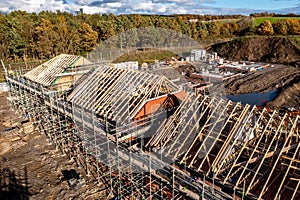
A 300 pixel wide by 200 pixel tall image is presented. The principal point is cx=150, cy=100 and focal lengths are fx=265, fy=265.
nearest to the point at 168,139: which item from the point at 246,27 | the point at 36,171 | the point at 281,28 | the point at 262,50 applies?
the point at 36,171

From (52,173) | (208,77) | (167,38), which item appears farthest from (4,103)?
(167,38)

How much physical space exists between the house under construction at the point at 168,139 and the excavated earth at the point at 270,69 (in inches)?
647

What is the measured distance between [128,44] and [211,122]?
39082 millimetres

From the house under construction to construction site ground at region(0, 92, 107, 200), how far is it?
589 millimetres

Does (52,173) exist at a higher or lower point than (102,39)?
lower

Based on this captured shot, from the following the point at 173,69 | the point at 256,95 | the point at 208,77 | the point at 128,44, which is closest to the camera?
the point at 256,95

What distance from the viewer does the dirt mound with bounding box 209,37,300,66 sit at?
4991cm

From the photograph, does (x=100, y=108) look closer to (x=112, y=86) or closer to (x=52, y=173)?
(x=112, y=86)

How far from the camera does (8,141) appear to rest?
16969mm

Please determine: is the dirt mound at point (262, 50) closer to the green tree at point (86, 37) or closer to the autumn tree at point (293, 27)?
the autumn tree at point (293, 27)

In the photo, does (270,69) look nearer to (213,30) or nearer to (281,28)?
(213,30)

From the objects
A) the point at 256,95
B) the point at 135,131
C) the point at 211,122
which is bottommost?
the point at 256,95

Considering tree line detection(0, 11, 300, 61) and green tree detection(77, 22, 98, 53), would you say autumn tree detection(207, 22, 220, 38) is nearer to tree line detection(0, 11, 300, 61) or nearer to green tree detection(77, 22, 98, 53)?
tree line detection(0, 11, 300, 61)

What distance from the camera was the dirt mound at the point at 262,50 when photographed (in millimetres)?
49906
